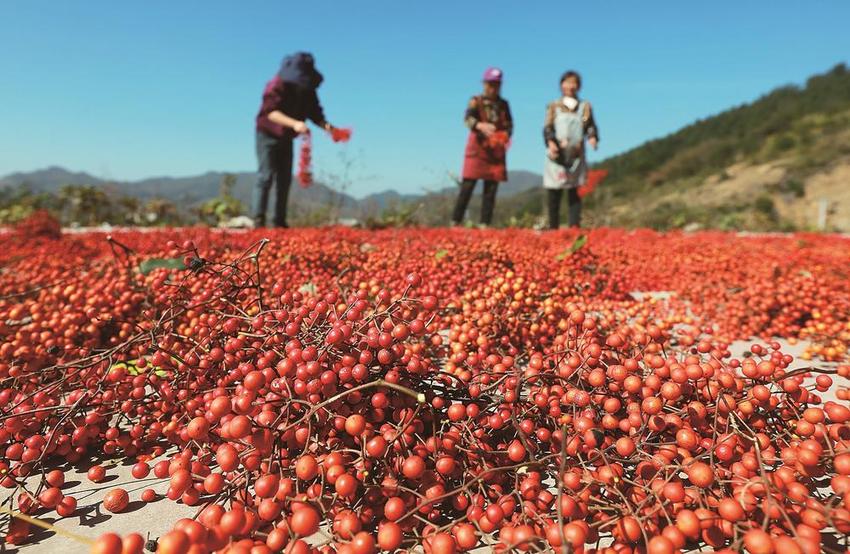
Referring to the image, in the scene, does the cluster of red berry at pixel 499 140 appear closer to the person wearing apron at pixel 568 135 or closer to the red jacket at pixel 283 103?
the person wearing apron at pixel 568 135

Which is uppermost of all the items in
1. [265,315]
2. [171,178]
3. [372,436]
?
[171,178]

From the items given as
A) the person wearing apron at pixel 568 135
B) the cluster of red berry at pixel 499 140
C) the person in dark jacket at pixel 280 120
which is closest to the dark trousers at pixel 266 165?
the person in dark jacket at pixel 280 120

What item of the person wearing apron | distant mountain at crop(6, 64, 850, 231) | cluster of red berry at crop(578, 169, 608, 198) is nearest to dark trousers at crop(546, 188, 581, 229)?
the person wearing apron

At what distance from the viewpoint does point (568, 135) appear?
6.99m

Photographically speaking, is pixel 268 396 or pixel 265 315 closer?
pixel 268 396

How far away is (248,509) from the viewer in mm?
958

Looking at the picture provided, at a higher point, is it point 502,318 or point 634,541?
point 502,318

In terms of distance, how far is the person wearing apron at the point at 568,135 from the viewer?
275 inches

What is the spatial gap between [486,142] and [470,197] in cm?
96

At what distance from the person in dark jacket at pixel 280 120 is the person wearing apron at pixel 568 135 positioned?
149 inches

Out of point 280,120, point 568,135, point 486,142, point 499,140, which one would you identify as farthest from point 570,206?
point 280,120

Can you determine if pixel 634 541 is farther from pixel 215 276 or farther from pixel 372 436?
pixel 215 276

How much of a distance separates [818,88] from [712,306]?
6993 centimetres

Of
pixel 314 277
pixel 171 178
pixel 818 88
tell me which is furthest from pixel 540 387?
pixel 171 178
